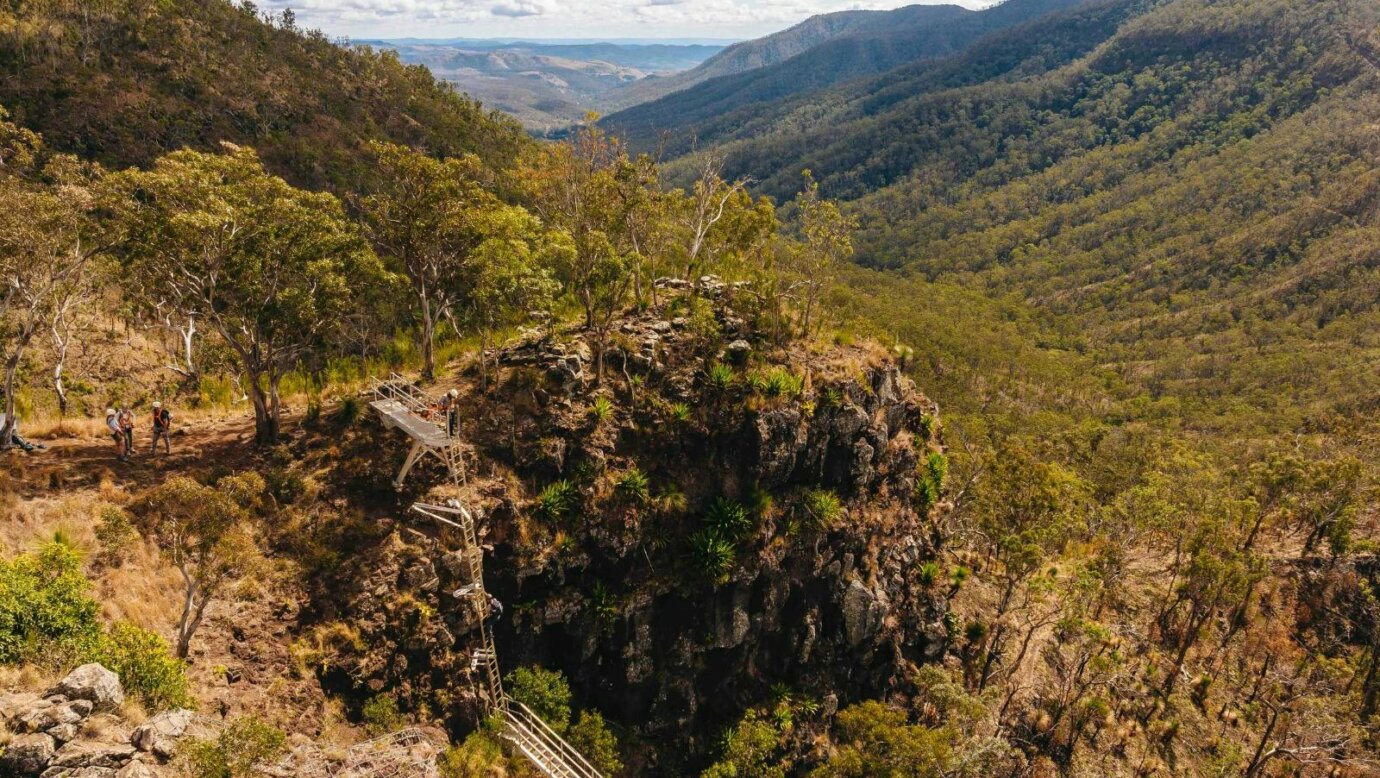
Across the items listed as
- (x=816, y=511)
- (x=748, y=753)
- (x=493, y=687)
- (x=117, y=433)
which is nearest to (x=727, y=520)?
(x=816, y=511)

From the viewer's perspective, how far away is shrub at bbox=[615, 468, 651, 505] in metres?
24.4

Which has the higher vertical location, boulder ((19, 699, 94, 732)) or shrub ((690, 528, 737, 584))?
boulder ((19, 699, 94, 732))

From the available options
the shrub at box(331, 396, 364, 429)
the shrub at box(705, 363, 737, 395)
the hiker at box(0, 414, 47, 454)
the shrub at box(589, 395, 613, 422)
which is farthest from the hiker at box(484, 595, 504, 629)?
the hiker at box(0, 414, 47, 454)

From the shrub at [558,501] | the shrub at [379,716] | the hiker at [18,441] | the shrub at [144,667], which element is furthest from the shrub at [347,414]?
the shrub at [144,667]

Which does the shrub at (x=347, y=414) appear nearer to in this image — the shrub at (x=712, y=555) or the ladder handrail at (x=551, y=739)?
the ladder handrail at (x=551, y=739)

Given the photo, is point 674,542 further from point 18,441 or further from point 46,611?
point 18,441

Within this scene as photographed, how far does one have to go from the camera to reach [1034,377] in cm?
14325

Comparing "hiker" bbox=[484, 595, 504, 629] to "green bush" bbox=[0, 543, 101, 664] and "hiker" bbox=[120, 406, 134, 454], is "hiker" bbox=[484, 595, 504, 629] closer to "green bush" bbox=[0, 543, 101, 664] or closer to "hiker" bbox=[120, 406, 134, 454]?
"green bush" bbox=[0, 543, 101, 664]

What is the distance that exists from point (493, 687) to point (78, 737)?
34.7 ft

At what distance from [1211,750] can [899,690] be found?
16688 mm

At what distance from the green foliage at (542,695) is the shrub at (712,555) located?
6732 mm

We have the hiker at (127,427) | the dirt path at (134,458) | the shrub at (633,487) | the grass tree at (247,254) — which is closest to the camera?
the grass tree at (247,254)

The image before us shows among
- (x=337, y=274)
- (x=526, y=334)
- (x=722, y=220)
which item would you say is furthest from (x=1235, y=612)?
(x=337, y=274)

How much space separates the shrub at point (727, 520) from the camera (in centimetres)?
2578
